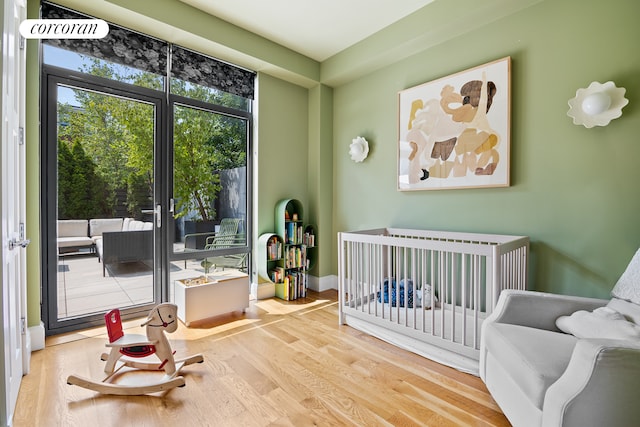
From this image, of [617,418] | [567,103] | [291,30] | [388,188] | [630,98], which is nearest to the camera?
[617,418]

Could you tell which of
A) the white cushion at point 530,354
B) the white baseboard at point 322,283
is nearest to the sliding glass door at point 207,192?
the white baseboard at point 322,283

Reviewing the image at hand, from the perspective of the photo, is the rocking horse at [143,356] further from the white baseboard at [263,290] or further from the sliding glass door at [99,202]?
the white baseboard at [263,290]

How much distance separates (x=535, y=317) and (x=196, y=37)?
125 inches

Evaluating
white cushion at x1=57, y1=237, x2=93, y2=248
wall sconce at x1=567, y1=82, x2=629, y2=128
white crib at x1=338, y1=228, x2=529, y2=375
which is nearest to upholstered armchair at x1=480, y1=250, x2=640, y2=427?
white crib at x1=338, y1=228, x2=529, y2=375

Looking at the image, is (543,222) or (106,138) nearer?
(543,222)

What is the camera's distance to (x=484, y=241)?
243 centimetres

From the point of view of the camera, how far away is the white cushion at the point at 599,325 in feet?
4.27

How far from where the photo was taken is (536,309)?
1.64 m

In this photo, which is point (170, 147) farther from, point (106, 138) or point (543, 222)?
point (543, 222)

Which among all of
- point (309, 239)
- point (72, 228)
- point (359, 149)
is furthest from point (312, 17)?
point (72, 228)

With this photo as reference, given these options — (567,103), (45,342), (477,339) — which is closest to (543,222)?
(567,103)

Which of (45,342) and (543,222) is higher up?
(543,222)

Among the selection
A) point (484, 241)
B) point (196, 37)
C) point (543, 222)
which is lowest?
point (484, 241)

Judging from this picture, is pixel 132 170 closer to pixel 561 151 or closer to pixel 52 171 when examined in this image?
pixel 52 171
